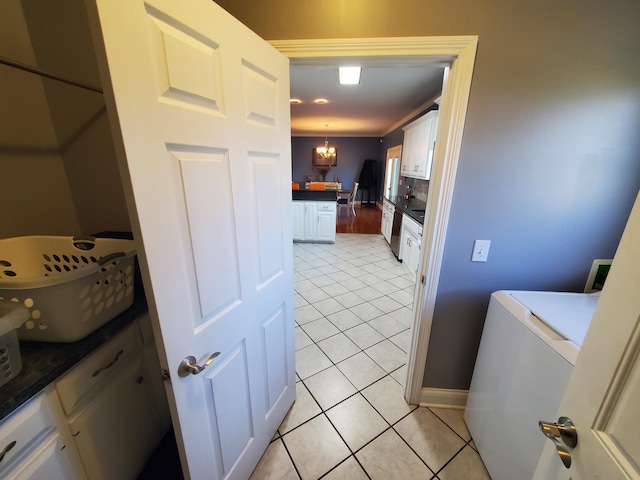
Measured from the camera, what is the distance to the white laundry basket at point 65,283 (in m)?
0.74

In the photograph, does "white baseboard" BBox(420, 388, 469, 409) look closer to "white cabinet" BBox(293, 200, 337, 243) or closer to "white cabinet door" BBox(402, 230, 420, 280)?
→ "white cabinet door" BBox(402, 230, 420, 280)

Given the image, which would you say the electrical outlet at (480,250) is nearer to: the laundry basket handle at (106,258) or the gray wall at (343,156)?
the laundry basket handle at (106,258)

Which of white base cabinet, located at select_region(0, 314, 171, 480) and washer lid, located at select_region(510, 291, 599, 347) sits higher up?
washer lid, located at select_region(510, 291, 599, 347)

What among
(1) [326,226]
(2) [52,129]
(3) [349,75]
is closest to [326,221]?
(1) [326,226]

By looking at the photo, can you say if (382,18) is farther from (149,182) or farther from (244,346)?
(244,346)

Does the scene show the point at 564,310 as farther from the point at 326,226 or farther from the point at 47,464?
the point at 326,226

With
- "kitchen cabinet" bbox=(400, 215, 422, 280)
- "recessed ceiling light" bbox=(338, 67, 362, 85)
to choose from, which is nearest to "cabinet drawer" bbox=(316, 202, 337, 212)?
"kitchen cabinet" bbox=(400, 215, 422, 280)

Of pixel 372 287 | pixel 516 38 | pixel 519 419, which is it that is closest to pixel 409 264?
pixel 372 287

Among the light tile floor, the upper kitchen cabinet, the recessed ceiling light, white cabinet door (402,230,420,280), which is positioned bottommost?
the light tile floor

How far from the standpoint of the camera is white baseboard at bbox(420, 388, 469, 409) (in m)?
1.59

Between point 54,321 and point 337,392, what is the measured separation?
1.55 meters

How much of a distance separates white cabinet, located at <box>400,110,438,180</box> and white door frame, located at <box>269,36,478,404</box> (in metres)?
2.33

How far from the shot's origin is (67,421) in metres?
0.78

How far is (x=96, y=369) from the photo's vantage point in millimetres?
871
